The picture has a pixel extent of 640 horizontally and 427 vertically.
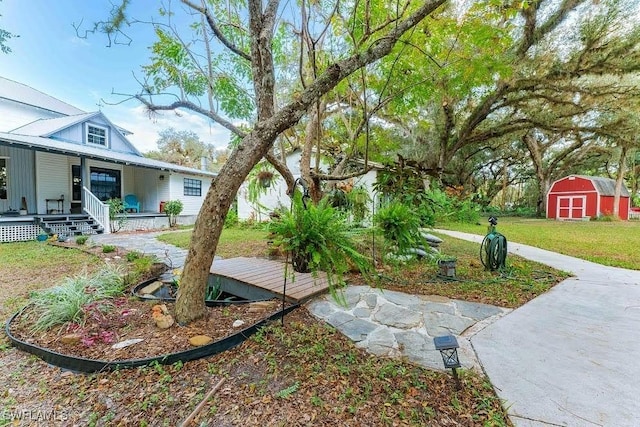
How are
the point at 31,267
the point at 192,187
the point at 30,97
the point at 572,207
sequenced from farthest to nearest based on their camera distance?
the point at 572,207
the point at 192,187
the point at 30,97
the point at 31,267

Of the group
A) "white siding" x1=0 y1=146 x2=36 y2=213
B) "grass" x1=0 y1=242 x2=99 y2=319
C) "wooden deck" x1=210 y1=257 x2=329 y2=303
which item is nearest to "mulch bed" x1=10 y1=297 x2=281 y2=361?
"wooden deck" x1=210 y1=257 x2=329 y2=303

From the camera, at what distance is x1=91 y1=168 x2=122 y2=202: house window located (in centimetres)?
1187

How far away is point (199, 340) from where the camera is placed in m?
2.40

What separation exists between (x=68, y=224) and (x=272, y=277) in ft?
29.6

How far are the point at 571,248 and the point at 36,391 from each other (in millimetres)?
9908

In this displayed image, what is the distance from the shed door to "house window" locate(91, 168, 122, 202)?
84.2ft

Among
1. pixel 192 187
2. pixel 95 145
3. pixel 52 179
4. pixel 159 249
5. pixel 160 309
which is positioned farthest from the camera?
pixel 192 187

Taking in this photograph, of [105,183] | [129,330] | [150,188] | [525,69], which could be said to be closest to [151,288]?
[129,330]

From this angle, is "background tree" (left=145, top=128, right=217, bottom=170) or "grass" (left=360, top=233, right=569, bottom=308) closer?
"grass" (left=360, top=233, right=569, bottom=308)

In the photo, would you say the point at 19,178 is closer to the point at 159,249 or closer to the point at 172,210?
the point at 172,210

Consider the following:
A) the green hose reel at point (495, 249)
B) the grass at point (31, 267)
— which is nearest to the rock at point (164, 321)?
the grass at point (31, 267)

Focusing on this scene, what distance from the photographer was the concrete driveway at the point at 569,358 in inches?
67.1

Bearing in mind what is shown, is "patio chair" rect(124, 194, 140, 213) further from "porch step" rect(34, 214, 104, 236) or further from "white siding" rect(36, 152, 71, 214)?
"porch step" rect(34, 214, 104, 236)

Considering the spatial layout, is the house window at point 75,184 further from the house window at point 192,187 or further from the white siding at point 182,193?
the house window at point 192,187
